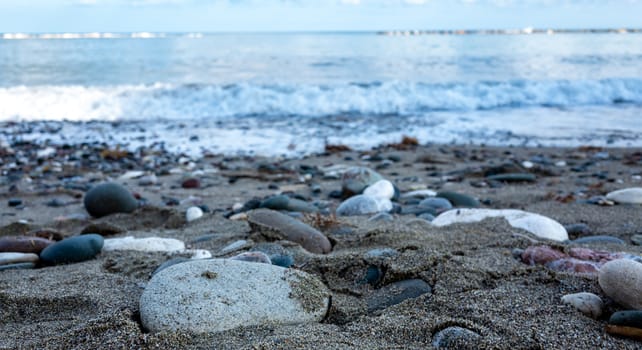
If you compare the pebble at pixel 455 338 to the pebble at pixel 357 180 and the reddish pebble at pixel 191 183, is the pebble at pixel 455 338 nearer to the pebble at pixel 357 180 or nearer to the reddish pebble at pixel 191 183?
the pebble at pixel 357 180

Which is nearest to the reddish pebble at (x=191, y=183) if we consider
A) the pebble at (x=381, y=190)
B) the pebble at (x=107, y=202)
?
the pebble at (x=107, y=202)

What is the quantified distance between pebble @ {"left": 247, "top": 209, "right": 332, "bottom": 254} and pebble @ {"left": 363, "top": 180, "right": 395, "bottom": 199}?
1655 millimetres

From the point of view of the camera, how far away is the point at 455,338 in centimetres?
172

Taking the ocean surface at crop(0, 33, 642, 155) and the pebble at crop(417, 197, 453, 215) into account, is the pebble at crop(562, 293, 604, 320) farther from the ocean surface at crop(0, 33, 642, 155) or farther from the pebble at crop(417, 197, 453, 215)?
the ocean surface at crop(0, 33, 642, 155)

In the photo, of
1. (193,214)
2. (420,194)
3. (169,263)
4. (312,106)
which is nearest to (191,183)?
(193,214)

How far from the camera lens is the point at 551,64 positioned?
77.1 feet

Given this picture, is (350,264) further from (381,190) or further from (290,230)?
(381,190)

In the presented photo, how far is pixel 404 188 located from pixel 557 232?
88.5 inches

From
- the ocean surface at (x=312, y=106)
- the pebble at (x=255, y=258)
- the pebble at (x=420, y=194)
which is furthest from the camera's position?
the ocean surface at (x=312, y=106)

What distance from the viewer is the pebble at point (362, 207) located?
166 inches

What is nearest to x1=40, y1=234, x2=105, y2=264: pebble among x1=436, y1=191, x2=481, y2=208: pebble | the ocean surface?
x1=436, y1=191, x2=481, y2=208: pebble

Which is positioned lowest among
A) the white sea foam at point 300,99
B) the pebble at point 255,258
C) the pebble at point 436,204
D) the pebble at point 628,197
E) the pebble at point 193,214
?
the white sea foam at point 300,99

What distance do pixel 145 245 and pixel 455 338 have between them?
1.93m

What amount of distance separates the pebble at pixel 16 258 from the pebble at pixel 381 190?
2728 mm
